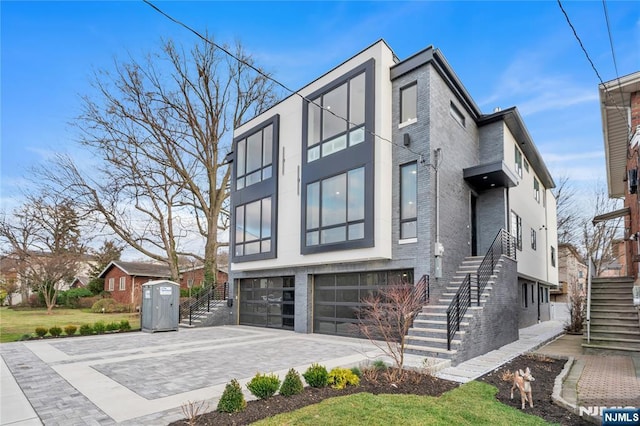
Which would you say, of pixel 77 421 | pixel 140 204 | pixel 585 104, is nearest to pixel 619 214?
pixel 585 104

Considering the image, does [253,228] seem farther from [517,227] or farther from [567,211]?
[567,211]

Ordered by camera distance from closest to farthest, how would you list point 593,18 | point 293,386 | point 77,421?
point 77,421 < point 293,386 < point 593,18

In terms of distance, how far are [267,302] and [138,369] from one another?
27.6 ft

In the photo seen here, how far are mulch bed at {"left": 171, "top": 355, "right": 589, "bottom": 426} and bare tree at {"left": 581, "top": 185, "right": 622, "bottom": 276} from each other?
85.4 ft

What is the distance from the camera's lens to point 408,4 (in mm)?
8586

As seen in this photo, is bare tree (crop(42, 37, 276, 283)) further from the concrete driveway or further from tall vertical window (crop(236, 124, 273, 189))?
the concrete driveway

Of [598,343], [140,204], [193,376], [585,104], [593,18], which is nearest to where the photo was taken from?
Answer: [593,18]

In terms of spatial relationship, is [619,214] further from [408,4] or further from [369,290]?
[408,4]

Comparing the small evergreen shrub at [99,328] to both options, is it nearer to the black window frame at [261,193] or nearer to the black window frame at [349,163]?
the black window frame at [261,193]

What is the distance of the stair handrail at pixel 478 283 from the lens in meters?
8.77

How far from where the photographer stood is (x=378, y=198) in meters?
11.5

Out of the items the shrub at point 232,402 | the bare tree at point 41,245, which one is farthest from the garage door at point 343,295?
the bare tree at point 41,245

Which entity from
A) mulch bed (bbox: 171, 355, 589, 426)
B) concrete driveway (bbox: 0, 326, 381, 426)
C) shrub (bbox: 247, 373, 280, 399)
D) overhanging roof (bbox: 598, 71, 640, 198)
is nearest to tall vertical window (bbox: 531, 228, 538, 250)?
overhanging roof (bbox: 598, 71, 640, 198)

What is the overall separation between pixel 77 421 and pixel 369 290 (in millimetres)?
8620
